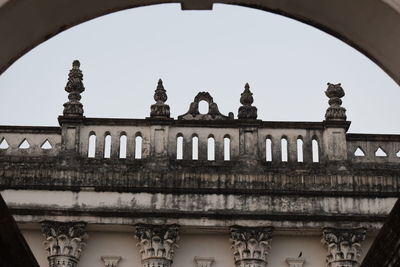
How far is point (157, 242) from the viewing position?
1914cm

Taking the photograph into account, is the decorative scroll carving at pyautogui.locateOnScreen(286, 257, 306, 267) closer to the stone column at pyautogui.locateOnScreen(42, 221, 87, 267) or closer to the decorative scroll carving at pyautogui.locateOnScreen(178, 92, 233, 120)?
the decorative scroll carving at pyautogui.locateOnScreen(178, 92, 233, 120)

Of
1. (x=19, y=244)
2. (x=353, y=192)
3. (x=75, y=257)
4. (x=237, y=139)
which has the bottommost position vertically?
(x=19, y=244)

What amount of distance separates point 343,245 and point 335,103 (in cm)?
315

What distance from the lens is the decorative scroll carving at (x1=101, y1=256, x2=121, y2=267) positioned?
19375 mm

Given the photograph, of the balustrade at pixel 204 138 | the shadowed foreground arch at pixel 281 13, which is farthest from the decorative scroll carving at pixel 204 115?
the shadowed foreground arch at pixel 281 13

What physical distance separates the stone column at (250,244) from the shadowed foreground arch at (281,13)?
41.6ft

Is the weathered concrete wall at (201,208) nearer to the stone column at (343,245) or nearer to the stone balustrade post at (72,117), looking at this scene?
the stone column at (343,245)

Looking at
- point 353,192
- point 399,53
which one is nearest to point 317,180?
point 353,192

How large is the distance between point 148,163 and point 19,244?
1091 cm

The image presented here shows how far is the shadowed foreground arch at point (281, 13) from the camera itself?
250 inches

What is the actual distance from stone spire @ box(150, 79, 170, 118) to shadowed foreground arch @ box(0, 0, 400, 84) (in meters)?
13.6

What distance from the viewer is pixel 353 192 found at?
769 inches

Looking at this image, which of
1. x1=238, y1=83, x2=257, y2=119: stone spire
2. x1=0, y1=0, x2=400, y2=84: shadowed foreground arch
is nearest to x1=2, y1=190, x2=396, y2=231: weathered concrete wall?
x1=238, y1=83, x2=257, y2=119: stone spire

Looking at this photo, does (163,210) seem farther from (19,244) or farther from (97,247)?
(19,244)
